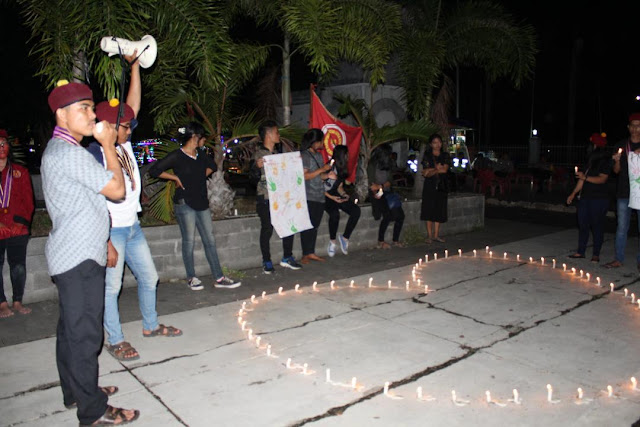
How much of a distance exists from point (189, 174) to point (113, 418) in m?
3.13

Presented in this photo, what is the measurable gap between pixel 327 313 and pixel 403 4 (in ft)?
26.8

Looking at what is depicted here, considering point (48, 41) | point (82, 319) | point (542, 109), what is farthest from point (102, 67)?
point (542, 109)

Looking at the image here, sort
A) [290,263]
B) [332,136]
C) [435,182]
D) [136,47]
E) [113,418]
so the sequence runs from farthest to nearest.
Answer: [332,136] → [435,182] → [290,263] → [136,47] → [113,418]

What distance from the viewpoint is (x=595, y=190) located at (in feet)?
24.5

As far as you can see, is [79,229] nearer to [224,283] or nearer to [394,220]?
[224,283]

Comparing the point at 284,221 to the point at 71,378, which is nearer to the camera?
the point at 71,378

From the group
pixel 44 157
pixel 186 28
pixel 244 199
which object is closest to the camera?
pixel 44 157

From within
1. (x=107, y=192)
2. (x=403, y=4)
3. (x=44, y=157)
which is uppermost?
(x=403, y=4)

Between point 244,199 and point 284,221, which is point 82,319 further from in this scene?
point 244,199

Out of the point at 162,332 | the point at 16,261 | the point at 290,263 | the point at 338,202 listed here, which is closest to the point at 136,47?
the point at 162,332

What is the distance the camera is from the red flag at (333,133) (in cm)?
938

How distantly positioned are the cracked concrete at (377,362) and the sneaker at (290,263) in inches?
43.2

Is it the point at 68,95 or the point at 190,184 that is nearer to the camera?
the point at 68,95

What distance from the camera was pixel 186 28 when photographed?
6.40 meters
